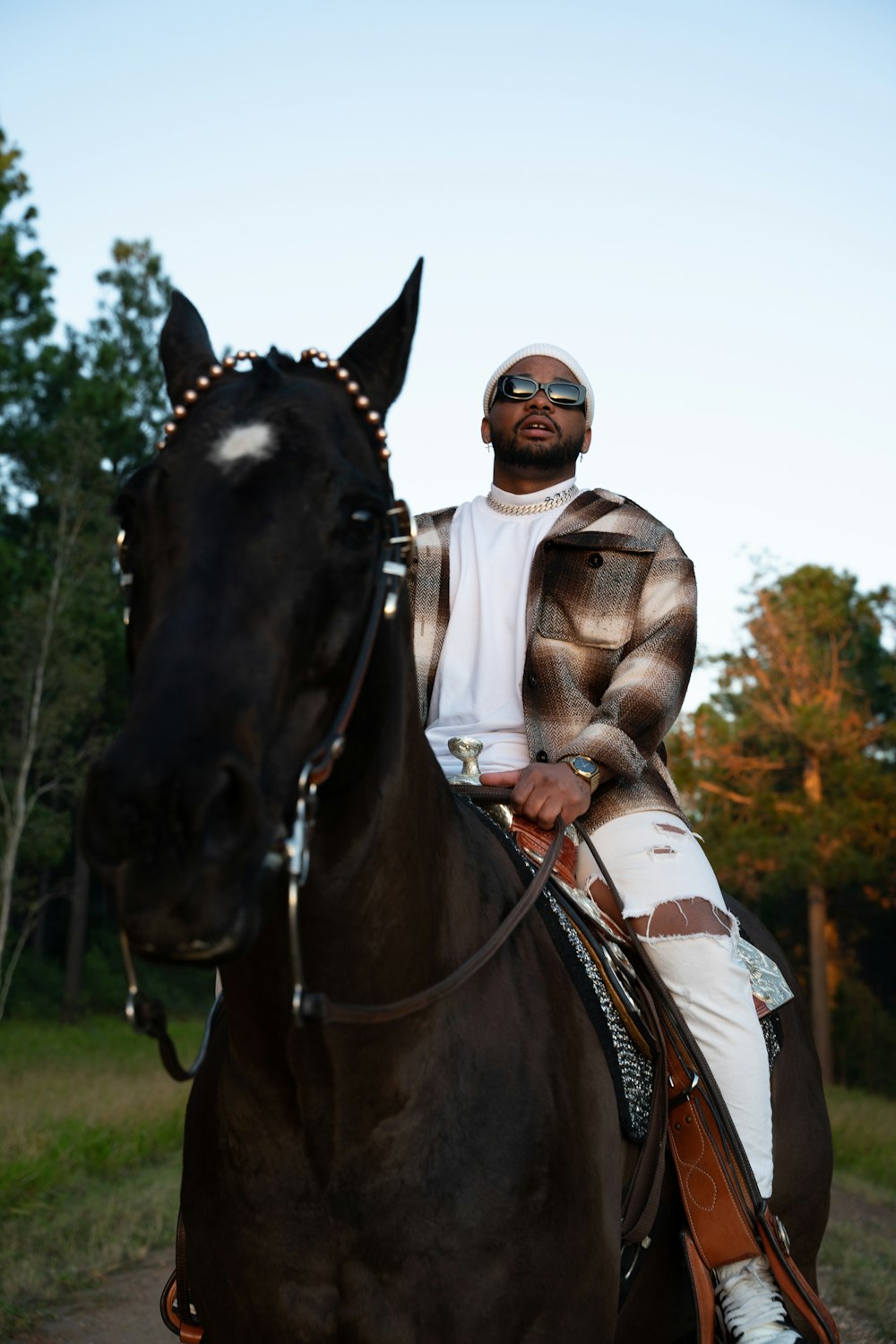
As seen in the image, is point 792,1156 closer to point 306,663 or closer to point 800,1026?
point 800,1026

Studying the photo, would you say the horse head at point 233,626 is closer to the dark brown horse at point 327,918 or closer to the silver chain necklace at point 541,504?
the dark brown horse at point 327,918

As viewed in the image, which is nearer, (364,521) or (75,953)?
(364,521)

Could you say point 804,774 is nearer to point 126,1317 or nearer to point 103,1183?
point 103,1183

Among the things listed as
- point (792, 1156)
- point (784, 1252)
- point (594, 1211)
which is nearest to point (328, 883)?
point (594, 1211)

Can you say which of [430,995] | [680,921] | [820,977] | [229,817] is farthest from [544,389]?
[820,977]

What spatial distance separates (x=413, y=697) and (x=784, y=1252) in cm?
203

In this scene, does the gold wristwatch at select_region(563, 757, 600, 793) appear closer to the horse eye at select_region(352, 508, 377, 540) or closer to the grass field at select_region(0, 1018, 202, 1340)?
the horse eye at select_region(352, 508, 377, 540)

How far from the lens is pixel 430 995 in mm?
2404

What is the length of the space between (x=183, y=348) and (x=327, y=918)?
128cm

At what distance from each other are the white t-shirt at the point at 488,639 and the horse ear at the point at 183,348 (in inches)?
60.4

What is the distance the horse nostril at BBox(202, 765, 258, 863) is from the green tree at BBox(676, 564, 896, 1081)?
21460 mm

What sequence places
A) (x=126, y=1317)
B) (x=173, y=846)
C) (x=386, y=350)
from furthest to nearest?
1. (x=126, y=1317)
2. (x=386, y=350)
3. (x=173, y=846)

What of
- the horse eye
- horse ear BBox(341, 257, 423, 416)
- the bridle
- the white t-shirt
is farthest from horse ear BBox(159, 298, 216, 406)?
the white t-shirt

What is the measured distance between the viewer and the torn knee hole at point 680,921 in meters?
3.34
